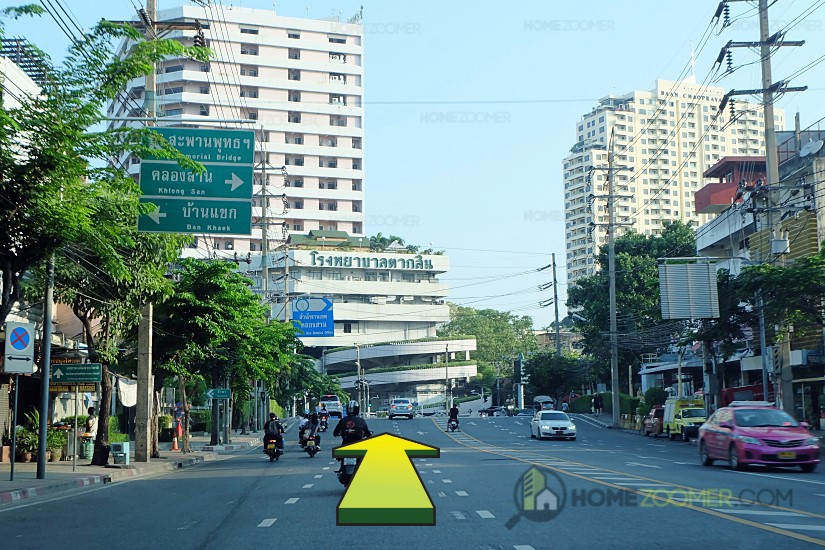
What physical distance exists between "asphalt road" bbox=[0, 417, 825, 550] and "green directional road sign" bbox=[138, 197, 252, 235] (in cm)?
→ 547

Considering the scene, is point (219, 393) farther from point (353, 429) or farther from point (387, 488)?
point (387, 488)

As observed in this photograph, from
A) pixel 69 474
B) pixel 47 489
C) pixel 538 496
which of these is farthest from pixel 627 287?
pixel 47 489

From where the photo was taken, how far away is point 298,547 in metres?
11.2

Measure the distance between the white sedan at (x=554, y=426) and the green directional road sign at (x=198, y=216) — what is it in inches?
1186

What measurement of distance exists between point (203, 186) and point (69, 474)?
9521mm

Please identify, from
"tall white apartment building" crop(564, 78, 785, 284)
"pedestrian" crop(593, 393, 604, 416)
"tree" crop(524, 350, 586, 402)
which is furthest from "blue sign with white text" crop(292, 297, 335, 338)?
"tall white apartment building" crop(564, 78, 785, 284)

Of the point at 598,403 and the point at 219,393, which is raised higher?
the point at 219,393

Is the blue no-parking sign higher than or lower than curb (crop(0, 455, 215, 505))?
higher

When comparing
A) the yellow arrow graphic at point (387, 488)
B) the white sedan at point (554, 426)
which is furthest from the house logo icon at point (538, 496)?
the white sedan at point (554, 426)

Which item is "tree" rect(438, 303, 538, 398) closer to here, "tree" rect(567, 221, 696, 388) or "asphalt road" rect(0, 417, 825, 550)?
"tree" rect(567, 221, 696, 388)

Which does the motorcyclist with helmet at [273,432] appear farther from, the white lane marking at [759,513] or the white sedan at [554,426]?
the white lane marking at [759,513]

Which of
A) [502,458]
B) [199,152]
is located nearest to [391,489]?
[199,152]

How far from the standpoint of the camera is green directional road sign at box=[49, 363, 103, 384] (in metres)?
26.0

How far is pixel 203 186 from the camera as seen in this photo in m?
21.0
